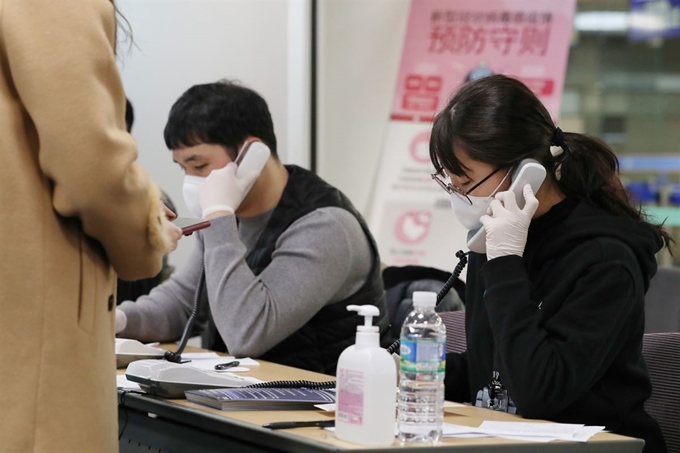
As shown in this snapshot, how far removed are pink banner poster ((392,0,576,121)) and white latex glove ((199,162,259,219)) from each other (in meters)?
1.52

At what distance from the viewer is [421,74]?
412 cm

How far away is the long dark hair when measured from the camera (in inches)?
74.0

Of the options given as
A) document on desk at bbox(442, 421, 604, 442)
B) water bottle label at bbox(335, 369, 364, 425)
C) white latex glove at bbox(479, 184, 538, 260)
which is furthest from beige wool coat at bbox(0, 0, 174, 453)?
white latex glove at bbox(479, 184, 538, 260)

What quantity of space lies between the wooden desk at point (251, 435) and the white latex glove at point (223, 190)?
609 mm

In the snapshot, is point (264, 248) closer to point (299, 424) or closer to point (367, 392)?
point (299, 424)

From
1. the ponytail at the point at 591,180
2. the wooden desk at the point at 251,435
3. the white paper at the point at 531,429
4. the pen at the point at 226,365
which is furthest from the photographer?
the pen at the point at 226,365

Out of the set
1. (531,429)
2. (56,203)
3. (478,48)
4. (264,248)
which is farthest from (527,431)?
(478,48)

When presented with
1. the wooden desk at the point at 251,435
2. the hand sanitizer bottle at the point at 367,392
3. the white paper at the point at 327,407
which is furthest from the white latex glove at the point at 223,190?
the hand sanitizer bottle at the point at 367,392

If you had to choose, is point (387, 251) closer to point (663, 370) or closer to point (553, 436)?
point (663, 370)

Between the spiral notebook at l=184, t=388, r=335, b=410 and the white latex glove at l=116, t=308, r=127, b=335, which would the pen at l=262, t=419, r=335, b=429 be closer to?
the spiral notebook at l=184, t=388, r=335, b=410

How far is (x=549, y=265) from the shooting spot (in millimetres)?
1885

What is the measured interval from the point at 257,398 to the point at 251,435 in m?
0.14

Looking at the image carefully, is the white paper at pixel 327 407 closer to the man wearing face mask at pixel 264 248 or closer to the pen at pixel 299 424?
the pen at pixel 299 424

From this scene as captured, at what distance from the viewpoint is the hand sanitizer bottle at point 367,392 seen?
1353 millimetres
